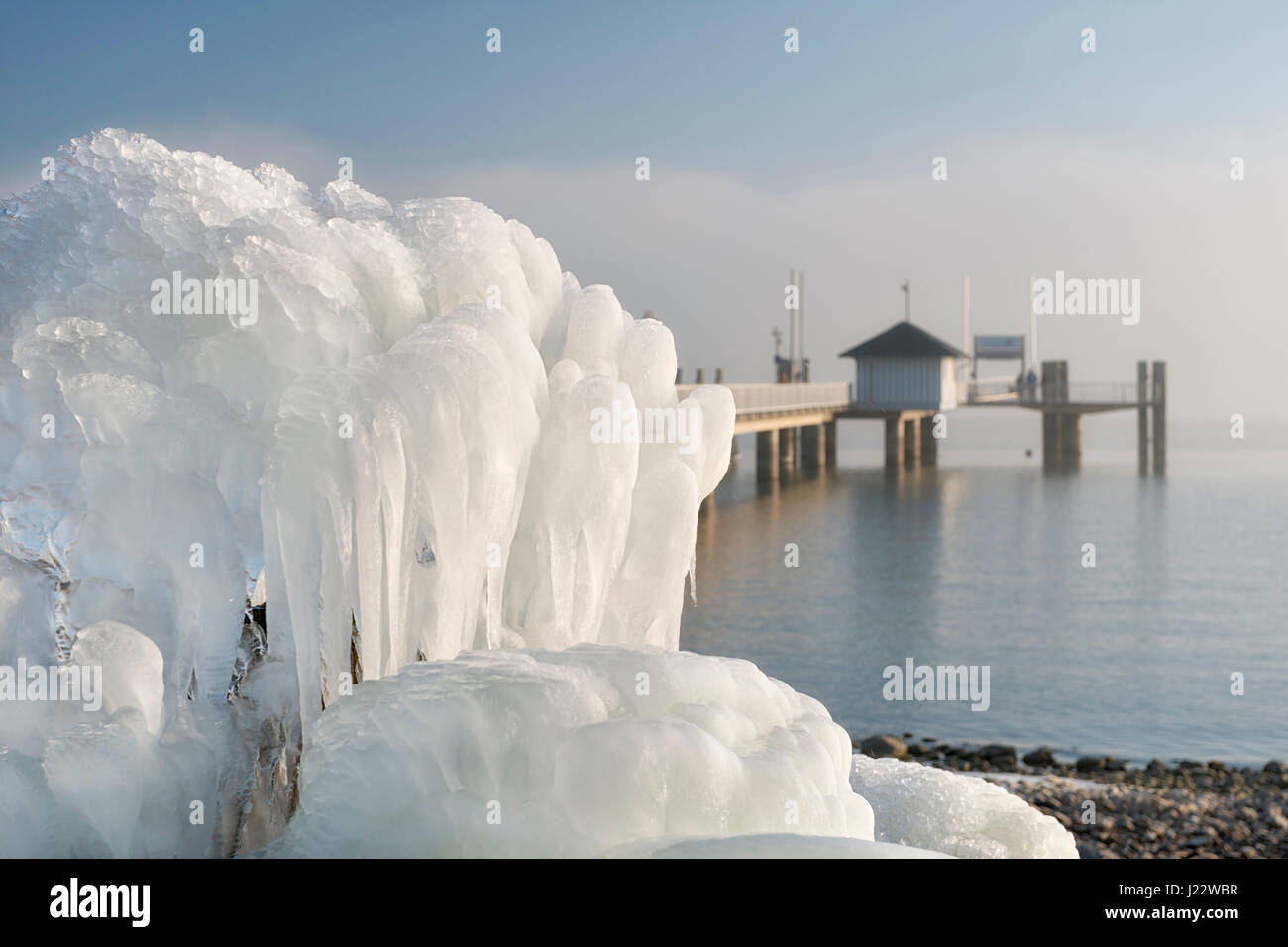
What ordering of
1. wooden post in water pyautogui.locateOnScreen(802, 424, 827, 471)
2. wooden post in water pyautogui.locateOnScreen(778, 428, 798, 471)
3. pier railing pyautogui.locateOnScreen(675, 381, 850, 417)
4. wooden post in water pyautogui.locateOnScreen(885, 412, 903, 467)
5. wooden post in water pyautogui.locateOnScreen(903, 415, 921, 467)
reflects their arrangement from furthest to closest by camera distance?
wooden post in water pyautogui.locateOnScreen(903, 415, 921, 467), wooden post in water pyautogui.locateOnScreen(885, 412, 903, 467), wooden post in water pyautogui.locateOnScreen(802, 424, 827, 471), wooden post in water pyautogui.locateOnScreen(778, 428, 798, 471), pier railing pyautogui.locateOnScreen(675, 381, 850, 417)

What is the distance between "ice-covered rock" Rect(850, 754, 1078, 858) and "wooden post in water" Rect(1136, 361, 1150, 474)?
51.1 m

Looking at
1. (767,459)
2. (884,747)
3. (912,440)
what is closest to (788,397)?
(767,459)

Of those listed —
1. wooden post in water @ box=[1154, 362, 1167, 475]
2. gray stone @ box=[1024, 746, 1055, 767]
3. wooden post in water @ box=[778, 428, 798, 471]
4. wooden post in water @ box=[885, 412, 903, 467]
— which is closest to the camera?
gray stone @ box=[1024, 746, 1055, 767]

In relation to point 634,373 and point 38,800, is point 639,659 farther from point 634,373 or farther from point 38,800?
point 38,800

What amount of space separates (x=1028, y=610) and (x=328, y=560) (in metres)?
19.3

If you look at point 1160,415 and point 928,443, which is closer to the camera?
point 1160,415

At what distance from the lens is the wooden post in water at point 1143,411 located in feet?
177

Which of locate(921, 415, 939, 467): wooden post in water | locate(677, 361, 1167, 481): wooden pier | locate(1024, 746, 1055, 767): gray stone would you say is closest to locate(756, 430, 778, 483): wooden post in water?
locate(677, 361, 1167, 481): wooden pier

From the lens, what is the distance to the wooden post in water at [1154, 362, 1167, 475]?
53.5 m

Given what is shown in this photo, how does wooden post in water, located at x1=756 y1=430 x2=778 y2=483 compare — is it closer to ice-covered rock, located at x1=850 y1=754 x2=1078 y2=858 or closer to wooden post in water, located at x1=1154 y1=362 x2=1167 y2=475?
wooden post in water, located at x1=1154 y1=362 x2=1167 y2=475

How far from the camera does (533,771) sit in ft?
13.3

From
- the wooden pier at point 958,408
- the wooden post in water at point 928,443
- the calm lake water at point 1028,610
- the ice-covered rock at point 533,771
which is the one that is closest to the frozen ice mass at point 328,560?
the ice-covered rock at point 533,771

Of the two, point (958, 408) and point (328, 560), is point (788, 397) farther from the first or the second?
point (328, 560)
